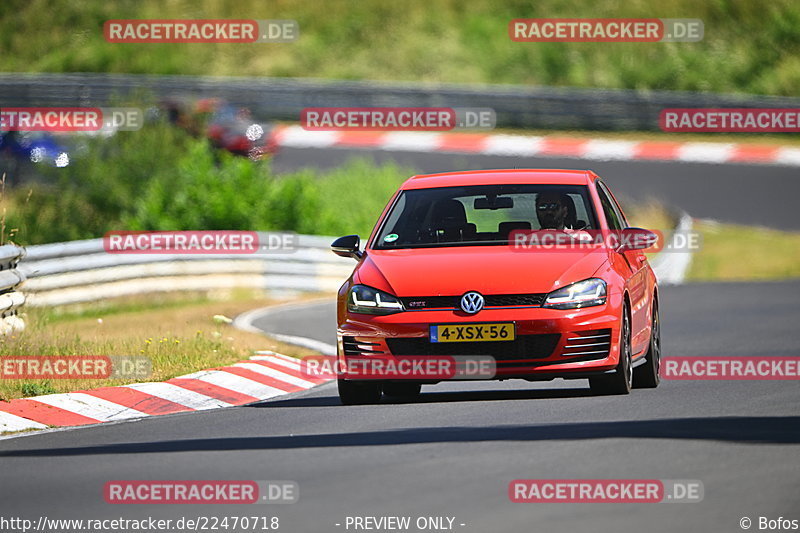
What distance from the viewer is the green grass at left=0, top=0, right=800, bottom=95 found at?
44.8 meters

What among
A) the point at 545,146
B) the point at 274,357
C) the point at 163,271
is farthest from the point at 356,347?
the point at 545,146

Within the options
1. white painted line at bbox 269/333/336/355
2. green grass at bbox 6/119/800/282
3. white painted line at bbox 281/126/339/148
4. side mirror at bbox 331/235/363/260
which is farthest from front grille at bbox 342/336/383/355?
white painted line at bbox 281/126/339/148

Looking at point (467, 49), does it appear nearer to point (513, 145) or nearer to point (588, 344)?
point (513, 145)

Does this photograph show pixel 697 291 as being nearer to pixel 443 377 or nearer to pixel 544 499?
pixel 443 377

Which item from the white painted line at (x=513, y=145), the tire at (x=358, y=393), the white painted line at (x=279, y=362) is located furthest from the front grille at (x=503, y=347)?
the white painted line at (x=513, y=145)

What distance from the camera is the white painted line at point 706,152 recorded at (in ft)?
115

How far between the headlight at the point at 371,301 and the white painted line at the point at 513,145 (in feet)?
83.6

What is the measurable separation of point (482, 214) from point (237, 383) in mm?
2490

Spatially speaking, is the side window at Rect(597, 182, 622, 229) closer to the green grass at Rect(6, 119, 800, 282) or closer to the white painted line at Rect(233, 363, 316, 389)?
the white painted line at Rect(233, 363, 316, 389)

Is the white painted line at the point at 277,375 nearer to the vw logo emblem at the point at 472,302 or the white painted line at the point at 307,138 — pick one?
the vw logo emblem at the point at 472,302

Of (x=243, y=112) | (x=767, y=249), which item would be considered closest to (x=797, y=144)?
(x=767, y=249)

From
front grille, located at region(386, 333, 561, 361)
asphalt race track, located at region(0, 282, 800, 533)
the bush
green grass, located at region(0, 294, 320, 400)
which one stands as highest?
the bush

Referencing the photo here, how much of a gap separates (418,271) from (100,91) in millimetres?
28443

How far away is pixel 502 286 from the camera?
10.6 metres
